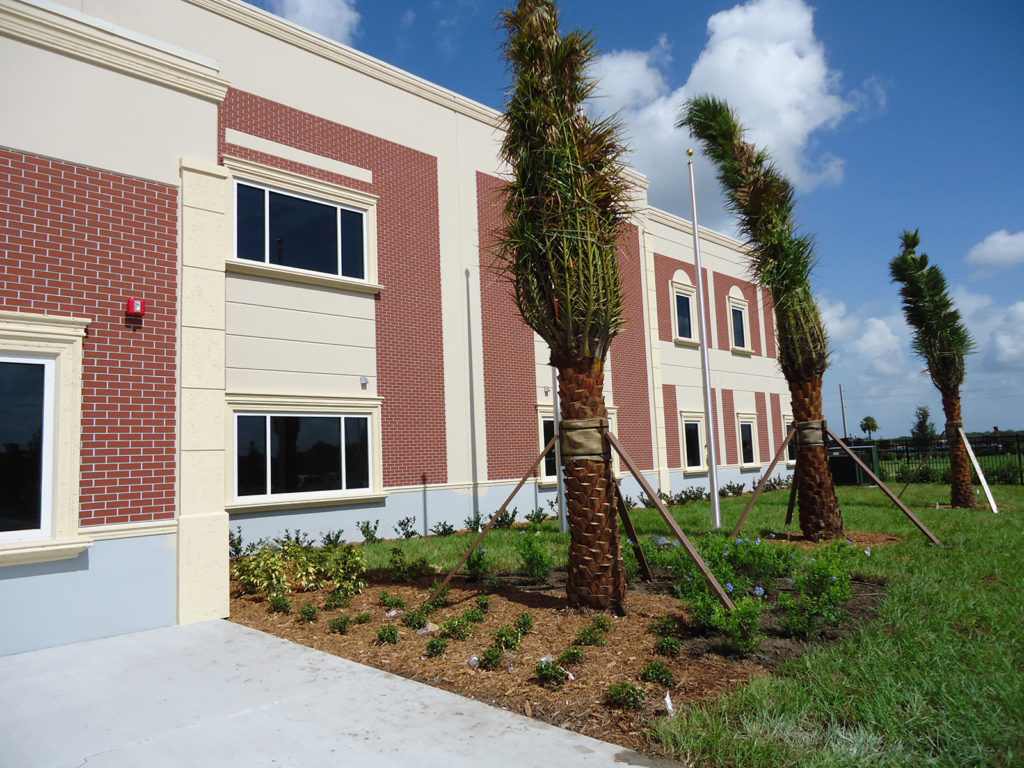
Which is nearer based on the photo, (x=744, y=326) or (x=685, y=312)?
(x=685, y=312)

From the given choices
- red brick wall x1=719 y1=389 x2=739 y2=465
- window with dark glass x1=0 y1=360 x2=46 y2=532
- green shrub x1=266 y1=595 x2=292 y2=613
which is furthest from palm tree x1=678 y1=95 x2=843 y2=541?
red brick wall x1=719 y1=389 x2=739 y2=465

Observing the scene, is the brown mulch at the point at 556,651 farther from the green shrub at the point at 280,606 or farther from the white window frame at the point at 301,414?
the white window frame at the point at 301,414

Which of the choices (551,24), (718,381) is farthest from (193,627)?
(718,381)

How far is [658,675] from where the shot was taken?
4.79 metres

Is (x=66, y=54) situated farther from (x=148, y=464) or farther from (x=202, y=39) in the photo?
(x=202, y=39)

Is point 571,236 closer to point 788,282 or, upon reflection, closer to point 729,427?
point 788,282

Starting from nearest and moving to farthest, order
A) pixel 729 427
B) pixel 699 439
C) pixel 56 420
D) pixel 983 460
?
pixel 56 420 < pixel 699 439 < pixel 729 427 < pixel 983 460

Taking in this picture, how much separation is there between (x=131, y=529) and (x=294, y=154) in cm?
876

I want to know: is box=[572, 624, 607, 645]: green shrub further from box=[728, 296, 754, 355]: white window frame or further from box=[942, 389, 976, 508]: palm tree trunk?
box=[728, 296, 754, 355]: white window frame

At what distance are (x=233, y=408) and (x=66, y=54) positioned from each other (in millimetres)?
6228

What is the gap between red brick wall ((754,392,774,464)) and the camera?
27.6m

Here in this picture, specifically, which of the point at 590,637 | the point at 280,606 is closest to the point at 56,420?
the point at 280,606

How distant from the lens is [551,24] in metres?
7.18

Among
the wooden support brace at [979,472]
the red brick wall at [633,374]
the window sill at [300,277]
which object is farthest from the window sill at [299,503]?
the wooden support brace at [979,472]
